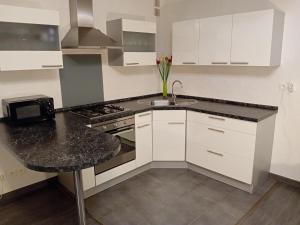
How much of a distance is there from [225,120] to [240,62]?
0.67 metres

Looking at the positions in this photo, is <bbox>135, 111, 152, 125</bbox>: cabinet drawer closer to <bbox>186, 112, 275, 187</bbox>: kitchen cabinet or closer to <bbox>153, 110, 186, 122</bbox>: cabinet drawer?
<bbox>153, 110, 186, 122</bbox>: cabinet drawer

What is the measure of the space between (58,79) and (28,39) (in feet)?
2.03

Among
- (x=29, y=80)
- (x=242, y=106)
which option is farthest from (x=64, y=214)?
(x=242, y=106)

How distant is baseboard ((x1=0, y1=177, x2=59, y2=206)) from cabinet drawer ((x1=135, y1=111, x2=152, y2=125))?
4.05ft

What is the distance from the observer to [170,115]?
310cm

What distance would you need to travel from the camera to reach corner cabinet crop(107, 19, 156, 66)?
3.03 meters

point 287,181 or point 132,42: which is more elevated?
point 132,42

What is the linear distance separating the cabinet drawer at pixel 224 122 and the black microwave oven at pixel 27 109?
5.52 feet

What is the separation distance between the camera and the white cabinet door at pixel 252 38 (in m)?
2.43

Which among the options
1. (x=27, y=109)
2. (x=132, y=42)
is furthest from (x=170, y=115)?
(x=27, y=109)

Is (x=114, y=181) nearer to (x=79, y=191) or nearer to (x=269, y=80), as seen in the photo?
(x=79, y=191)

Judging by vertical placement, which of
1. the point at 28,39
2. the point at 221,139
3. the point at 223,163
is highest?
the point at 28,39

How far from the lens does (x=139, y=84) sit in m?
3.70

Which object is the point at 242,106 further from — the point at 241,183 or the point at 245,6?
the point at 245,6
